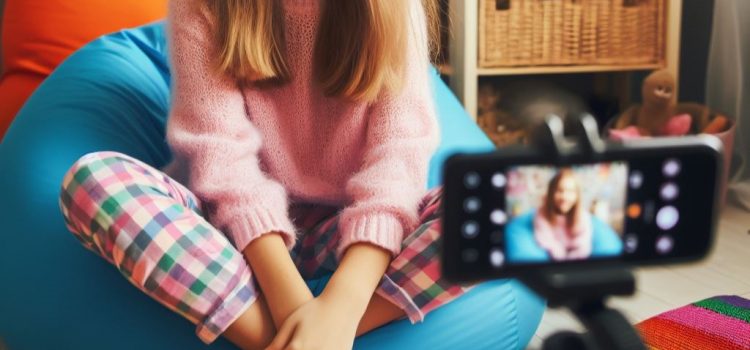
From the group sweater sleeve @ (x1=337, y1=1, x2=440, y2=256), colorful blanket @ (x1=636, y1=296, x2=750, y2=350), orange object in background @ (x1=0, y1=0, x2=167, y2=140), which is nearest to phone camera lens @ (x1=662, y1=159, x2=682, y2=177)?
sweater sleeve @ (x1=337, y1=1, x2=440, y2=256)

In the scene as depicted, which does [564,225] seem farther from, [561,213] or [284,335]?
[284,335]

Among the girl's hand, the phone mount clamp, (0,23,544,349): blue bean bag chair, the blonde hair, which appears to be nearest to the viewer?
the phone mount clamp

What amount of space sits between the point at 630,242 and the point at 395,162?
547 mm

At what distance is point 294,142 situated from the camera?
105cm

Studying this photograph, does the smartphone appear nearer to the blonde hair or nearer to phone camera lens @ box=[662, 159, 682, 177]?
phone camera lens @ box=[662, 159, 682, 177]

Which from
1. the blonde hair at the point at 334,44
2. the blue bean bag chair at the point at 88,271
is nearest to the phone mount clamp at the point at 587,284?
the blue bean bag chair at the point at 88,271

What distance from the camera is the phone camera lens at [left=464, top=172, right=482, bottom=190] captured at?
0.39 metres

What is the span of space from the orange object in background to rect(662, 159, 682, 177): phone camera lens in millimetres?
1285

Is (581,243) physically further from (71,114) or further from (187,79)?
(71,114)

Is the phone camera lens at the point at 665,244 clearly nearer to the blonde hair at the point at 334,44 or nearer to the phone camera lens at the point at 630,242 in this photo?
the phone camera lens at the point at 630,242

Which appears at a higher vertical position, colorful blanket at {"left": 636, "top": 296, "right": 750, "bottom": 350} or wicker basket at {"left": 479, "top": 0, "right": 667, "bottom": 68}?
wicker basket at {"left": 479, "top": 0, "right": 667, "bottom": 68}

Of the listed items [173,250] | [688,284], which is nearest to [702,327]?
[688,284]

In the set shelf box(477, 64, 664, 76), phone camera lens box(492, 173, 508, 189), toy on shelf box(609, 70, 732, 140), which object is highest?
phone camera lens box(492, 173, 508, 189)

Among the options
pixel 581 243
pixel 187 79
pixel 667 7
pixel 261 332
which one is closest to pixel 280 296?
pixel 261 332
